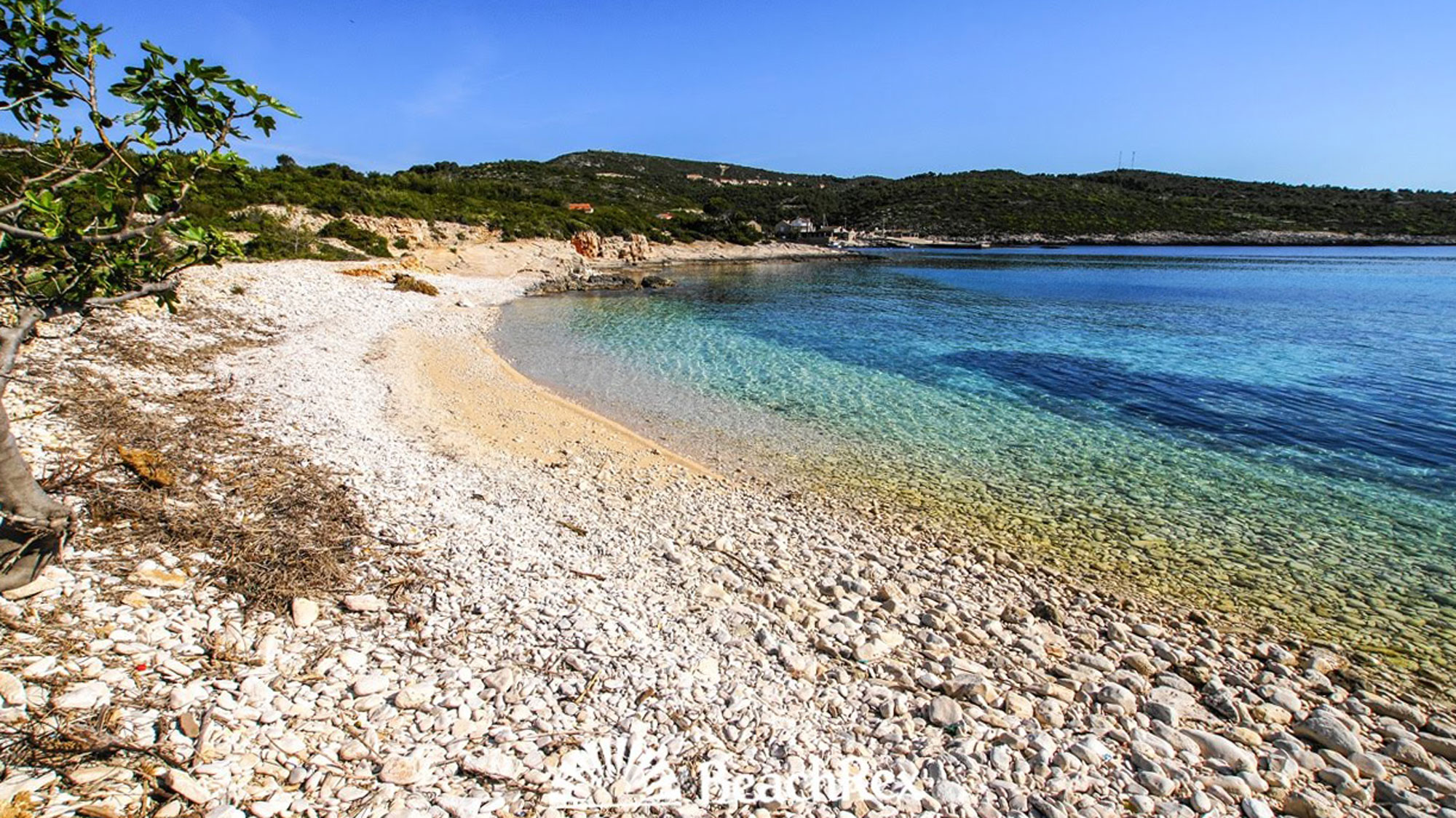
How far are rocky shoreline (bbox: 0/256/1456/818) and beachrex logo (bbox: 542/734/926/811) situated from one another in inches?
0.7

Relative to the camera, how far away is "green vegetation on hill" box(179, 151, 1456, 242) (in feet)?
215

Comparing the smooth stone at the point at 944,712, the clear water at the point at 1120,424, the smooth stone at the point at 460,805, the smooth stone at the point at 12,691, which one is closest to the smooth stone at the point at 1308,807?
the smooth stone at the point at 944,712

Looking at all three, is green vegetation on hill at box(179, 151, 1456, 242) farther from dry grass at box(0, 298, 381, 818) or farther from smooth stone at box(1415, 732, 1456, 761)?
smooth stone at box(1415, 732, 1456, 761)

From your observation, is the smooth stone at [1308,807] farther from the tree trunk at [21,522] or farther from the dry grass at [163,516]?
the tree trunk at [21,522]

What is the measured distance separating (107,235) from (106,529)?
293cm

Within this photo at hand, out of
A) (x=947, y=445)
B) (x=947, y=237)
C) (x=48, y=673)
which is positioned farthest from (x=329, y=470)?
(x=947, y=237)

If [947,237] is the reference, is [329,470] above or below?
below

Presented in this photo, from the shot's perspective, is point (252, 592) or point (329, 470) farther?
point (329, 470)

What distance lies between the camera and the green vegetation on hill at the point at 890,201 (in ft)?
215

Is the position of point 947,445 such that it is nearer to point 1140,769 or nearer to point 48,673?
point 1140,769

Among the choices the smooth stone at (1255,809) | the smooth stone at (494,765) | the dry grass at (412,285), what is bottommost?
the smooth stone at (1255,809)

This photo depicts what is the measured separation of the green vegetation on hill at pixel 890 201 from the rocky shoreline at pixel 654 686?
5034cm

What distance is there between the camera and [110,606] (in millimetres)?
4445

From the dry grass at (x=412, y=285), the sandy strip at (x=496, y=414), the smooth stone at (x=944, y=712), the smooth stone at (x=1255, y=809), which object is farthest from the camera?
the dry grass at (x=412, y=285)
